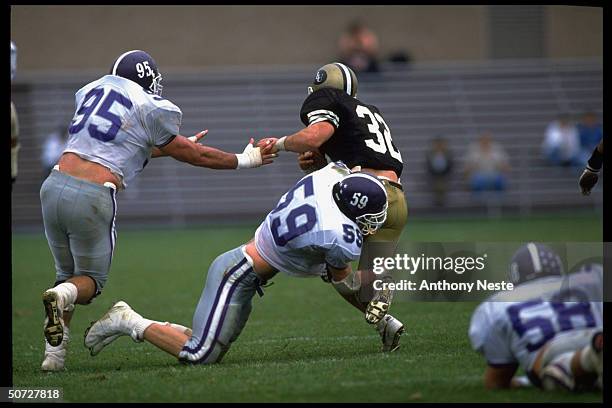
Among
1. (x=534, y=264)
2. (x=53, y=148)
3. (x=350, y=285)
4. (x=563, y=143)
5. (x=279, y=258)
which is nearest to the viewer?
(x=534, y=264)

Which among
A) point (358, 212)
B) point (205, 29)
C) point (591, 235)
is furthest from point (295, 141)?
point (205, 29)

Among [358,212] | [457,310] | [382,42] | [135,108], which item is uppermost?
[382,42]

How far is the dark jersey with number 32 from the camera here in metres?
6.37

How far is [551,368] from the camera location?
14.3 feet

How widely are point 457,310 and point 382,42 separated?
12.7m

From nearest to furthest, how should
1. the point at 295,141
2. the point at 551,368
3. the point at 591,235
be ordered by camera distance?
the point at 551,368
the point at 295,141
the point at 591,235

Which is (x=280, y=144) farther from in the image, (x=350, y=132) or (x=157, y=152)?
(x=157, y=152)

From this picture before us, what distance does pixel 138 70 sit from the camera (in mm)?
5910

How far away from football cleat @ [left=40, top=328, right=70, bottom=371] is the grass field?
0.19 feet

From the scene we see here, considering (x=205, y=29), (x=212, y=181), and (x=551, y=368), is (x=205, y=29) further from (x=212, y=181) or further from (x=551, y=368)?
(x=551, y=368)

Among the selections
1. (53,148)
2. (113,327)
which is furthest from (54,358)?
(53,148)

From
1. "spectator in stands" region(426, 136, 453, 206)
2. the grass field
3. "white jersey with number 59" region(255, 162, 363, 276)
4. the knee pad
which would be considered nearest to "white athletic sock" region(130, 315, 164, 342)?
the grass field

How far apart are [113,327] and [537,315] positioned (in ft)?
8.13

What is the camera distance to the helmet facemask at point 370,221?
5629 mm
